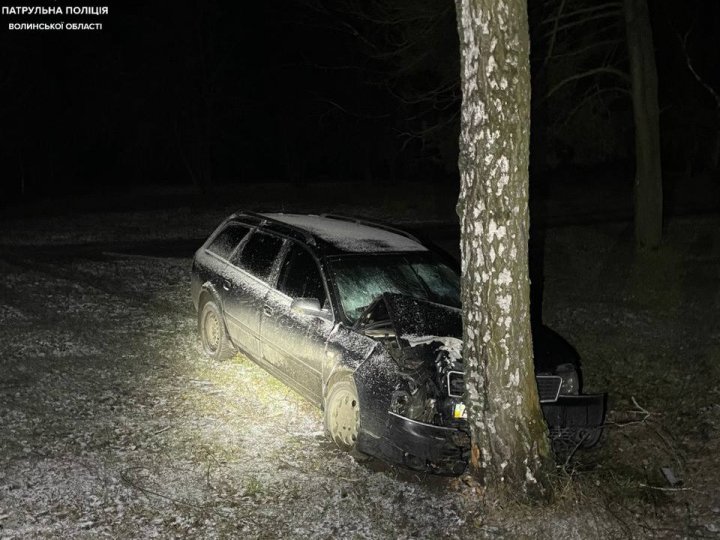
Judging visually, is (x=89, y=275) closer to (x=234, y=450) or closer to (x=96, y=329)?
(x=96, y=329)

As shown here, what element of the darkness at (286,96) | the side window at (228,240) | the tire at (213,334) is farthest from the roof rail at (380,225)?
the darkness at (286,96)

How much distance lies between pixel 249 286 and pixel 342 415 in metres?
2.06

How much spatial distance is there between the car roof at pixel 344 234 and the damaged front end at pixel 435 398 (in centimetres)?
106

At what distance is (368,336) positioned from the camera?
615cm

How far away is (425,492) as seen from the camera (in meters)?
5.54

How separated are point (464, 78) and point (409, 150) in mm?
48066

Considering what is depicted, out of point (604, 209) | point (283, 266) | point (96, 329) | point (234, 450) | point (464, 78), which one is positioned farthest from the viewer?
point (604, 209)

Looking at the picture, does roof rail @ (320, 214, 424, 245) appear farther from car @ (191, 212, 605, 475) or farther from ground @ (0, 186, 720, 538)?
ground @ (0, 186, 720, 538)

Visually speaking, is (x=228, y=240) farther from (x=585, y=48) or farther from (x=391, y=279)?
(x=585, y=48)

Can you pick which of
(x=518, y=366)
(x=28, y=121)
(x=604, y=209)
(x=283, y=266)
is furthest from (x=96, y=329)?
(x=28, y=121)

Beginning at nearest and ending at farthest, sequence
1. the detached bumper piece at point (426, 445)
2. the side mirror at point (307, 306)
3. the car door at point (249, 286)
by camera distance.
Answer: the detached bumper piece at point (426, 445) < the side mirror at point (307, 306) < the car door at point (249, 286)

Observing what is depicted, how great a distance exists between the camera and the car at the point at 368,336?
5.66 meters

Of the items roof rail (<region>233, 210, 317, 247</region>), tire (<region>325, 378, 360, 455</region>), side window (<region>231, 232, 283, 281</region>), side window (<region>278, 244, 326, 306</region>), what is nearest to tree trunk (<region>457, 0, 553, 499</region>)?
tire (<region>325, 378, 360, 455</region>)

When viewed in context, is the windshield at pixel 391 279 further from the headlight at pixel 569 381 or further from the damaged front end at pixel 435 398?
the headlight at pixel 569 381
